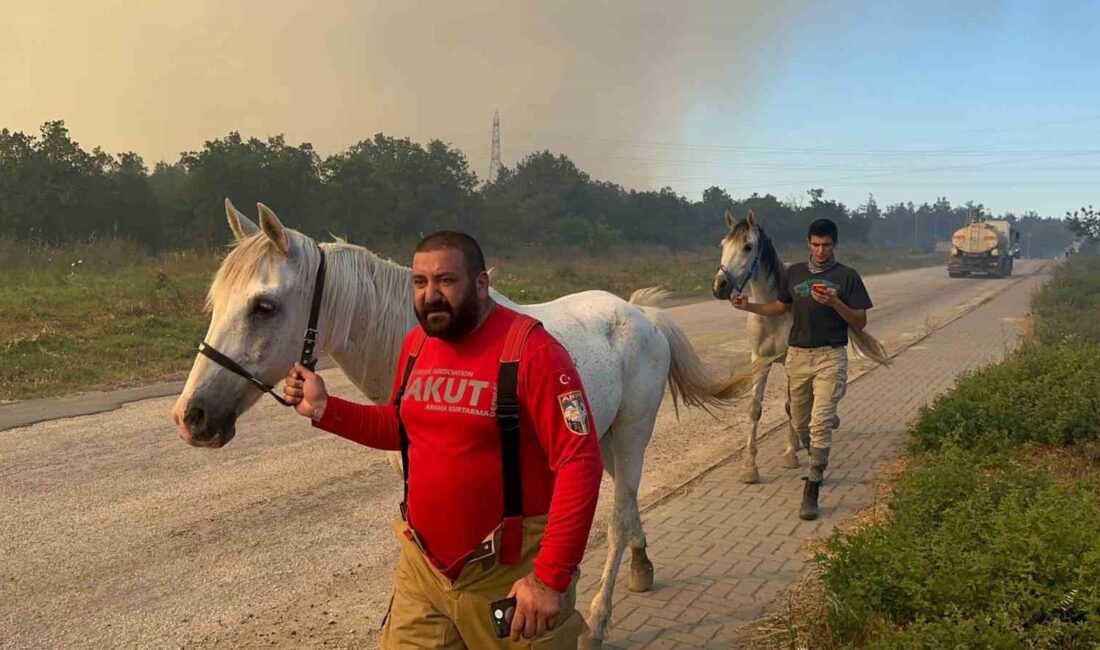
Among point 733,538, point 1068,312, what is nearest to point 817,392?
point 733,538

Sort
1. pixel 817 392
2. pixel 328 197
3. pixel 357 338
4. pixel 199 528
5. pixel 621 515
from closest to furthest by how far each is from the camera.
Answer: pixel 357 338
pixel 621 515
pixel 199 528
pixel 817 392
pixel 328 197

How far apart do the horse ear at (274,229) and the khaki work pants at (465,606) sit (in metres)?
1.19

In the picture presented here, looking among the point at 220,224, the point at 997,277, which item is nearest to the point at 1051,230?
the point at 997,277

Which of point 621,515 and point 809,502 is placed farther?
point 809,502

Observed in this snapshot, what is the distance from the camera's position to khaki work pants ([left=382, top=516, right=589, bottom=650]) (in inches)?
87.5

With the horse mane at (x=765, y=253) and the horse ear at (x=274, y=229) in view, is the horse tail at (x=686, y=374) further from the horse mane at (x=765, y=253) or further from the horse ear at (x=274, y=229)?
the horse ear at (x=274, y=229)

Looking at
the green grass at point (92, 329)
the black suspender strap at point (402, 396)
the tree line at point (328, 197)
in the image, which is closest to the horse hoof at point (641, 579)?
the black suspender strap at point (402, 396)

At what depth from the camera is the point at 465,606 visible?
223 cm

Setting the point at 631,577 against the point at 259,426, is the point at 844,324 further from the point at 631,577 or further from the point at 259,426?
the point at 259,426

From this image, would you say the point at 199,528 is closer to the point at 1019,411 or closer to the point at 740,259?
the point at 740,259

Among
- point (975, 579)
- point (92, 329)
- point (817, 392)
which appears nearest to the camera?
point (975, 579)

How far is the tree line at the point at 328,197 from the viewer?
27.3 meters

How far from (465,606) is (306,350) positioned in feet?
3.87

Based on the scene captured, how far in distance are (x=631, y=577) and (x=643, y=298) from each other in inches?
74.7
